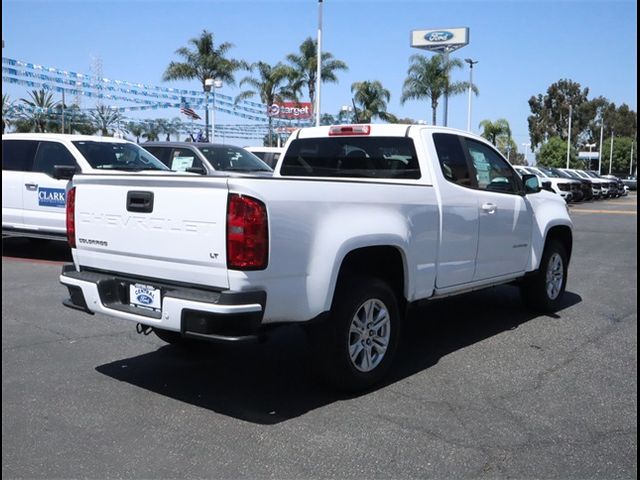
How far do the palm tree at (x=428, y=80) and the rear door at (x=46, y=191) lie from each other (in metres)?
29.2

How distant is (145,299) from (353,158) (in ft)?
8.05

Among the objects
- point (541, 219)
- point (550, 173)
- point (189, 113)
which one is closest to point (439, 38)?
point (550, 173)

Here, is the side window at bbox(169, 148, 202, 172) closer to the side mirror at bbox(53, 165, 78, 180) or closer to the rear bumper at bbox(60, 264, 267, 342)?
the side mirror at bbox(53, 165, 78, 180)

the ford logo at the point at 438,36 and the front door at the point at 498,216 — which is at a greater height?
the ford logo at the point at 438,36

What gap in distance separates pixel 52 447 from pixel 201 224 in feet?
5.01

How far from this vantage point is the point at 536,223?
22.8 ft

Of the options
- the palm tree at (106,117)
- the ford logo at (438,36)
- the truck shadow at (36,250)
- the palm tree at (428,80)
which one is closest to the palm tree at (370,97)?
the palm tree at (428,80)

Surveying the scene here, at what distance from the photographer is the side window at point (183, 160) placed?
43.3 ft

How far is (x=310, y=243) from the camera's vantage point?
421cm

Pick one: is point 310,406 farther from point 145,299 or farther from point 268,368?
point 145,299

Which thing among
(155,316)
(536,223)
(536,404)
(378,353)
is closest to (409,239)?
(378,353)

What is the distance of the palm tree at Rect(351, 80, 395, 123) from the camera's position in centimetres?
3928

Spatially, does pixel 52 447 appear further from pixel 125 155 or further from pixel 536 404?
pixel 125 155

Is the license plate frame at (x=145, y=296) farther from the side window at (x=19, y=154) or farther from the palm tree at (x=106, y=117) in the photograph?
the palm tree at (x=106, y=117)
